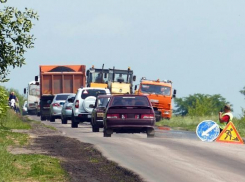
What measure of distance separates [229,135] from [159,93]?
2597 cm

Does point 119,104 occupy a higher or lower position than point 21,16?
lower

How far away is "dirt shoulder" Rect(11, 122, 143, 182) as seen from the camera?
1491 centimetres

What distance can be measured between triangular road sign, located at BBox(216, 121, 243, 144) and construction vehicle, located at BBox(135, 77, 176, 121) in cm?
2498

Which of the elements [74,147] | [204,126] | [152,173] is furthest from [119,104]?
[152,173]

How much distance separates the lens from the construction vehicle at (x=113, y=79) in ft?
172

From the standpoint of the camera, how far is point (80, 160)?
60.9 feet

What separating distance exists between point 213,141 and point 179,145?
2551 mm

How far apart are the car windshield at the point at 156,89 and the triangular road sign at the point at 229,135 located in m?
25.4

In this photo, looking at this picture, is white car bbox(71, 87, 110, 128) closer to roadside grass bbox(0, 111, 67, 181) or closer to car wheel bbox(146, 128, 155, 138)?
car wheel bbox(146, 128, 155, 138)

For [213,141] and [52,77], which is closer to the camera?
[213,141]

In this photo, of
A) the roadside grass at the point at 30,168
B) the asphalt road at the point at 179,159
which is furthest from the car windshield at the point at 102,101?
the roadside grass at the point at 30,168

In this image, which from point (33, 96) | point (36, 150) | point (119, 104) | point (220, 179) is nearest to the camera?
point (220, 179)

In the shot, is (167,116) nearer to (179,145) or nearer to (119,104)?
(119,104)

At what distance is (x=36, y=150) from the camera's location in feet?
70.5
